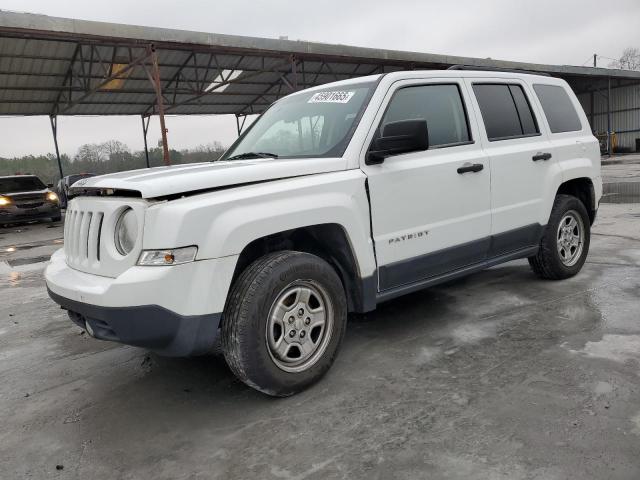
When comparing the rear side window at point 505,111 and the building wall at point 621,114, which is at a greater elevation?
the building wall at point 621,114

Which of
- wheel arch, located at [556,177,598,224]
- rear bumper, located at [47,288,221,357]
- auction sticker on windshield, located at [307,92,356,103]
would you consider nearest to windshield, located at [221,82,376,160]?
auction sticker on windshield, located at [307,92,356,103]

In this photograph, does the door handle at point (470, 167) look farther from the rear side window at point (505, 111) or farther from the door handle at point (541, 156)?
the door handle at point (541, 156)

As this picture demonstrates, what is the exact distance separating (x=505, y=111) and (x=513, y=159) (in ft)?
1.41

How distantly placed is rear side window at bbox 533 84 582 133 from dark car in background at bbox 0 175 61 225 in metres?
13.6

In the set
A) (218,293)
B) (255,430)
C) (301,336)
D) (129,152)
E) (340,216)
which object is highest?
(129,152)

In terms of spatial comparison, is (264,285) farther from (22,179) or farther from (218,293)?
(22,179)

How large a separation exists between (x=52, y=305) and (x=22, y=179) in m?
11.4

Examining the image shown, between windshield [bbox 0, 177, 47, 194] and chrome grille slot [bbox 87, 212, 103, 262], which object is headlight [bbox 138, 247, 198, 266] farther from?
windshield [bbox 0, 177, 47, 194]

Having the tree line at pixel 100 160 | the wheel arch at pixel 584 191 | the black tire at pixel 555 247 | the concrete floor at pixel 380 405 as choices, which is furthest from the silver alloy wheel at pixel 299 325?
the tree line at pixel 100 160

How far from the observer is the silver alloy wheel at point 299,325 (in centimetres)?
281

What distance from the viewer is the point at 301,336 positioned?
294cm

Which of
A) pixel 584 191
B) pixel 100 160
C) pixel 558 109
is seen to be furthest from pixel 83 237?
pixel 100 160

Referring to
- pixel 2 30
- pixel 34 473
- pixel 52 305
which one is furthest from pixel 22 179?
pixel 34 473

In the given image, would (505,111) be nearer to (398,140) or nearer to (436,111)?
(436,111)
